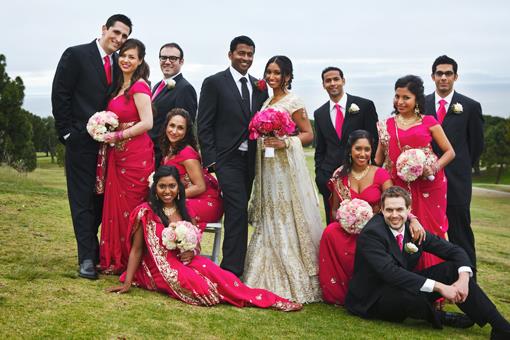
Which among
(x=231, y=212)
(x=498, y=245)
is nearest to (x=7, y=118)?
(x=498, y=245)

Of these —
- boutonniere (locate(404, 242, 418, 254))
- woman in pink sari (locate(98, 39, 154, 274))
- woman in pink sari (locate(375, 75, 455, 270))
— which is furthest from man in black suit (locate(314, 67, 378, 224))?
woman in pink sari (locate(98, 39, 154, 274))

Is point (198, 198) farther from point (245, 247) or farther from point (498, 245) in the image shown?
point (498, 245)

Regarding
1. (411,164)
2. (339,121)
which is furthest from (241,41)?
(411,164)

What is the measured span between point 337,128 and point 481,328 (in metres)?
2.77

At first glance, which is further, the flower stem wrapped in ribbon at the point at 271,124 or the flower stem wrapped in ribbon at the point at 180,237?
the flower stem wrapped in ribbon at the point at 271,124

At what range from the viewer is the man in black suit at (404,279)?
546cm

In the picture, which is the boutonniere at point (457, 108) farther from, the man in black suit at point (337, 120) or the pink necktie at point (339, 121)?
the pink necktie at point (339, 121)

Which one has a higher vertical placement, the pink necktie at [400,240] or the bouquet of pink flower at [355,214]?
the bouquet of pink flower at [355,214]

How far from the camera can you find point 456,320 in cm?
601

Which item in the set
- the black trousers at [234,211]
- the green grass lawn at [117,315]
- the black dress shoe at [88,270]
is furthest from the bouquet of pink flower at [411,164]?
the black dress shoe at [88,270]

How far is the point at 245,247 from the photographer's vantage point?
684cm

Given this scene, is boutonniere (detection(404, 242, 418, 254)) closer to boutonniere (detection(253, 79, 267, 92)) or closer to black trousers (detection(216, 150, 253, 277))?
black trousers (detection(216, 150, 253, 277))

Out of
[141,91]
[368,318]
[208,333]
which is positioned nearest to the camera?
[208,333]

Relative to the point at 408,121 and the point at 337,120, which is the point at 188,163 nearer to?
the point at 337,120
